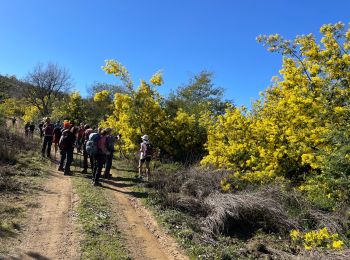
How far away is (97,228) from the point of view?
23.5ft

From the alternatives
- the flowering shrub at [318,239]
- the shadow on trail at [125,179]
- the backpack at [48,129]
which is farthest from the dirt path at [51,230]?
the backpack at [48,129]

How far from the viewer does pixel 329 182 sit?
859cm

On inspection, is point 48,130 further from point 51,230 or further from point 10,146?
point 51,230

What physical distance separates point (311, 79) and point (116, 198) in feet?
21.8

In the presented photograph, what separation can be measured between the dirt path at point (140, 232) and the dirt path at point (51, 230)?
3.17ft

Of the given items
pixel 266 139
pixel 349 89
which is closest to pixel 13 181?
pixel 266 139

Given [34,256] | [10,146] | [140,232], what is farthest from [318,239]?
[10,146]

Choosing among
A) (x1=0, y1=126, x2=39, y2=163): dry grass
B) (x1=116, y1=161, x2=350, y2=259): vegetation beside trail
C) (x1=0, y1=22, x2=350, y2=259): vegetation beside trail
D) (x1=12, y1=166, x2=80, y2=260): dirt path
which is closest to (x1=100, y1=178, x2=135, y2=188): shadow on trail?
(x1=0, y1=22, x2=350, y2=259): vegetation beside trail

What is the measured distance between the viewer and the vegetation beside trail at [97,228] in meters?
6.15

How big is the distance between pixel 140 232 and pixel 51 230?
1.65 m

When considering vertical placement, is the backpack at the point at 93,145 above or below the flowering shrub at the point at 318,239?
above

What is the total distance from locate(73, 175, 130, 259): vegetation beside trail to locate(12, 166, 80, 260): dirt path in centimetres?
18

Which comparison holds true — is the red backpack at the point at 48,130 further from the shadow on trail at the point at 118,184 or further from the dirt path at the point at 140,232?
the dirt path at the point at 140,232

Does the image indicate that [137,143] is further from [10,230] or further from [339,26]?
[10,230]
